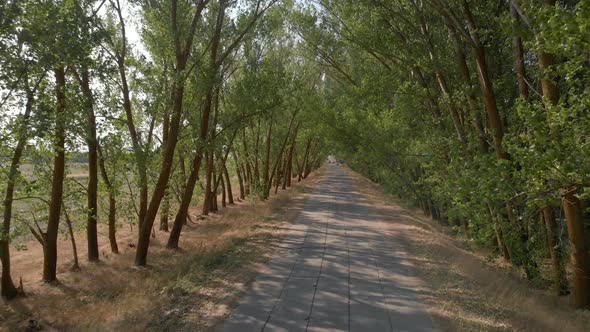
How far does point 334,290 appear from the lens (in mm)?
8344

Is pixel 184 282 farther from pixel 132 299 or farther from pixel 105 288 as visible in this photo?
pixel 105 288

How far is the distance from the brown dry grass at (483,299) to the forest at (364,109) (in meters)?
0.58

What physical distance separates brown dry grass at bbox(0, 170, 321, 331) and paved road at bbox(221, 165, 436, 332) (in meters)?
0.51

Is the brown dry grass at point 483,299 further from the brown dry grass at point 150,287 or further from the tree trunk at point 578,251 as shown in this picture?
the brown dry grass at point 150,287

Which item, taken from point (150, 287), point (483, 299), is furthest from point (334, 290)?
point (150, 287)

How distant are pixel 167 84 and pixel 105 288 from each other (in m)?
6.44

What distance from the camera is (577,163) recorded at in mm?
5359

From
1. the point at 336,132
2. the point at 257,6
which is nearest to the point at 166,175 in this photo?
the point at 257,6

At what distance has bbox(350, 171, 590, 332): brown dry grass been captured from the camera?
7.02m

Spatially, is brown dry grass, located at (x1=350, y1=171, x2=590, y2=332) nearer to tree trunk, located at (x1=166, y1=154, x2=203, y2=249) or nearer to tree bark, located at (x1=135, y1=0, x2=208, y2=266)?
tree bark, located at (x1=135, y1=0, x2=208, y2=266)

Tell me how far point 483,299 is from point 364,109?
13377 millimetres

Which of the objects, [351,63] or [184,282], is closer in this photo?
[184,282]

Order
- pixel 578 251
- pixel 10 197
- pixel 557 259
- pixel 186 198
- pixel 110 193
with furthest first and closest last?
pixel 186 198, pixel 110 193, pixel 10 197, pixel 557 259, pixel 578 251

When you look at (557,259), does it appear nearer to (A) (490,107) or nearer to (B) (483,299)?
(B) (483,299)
